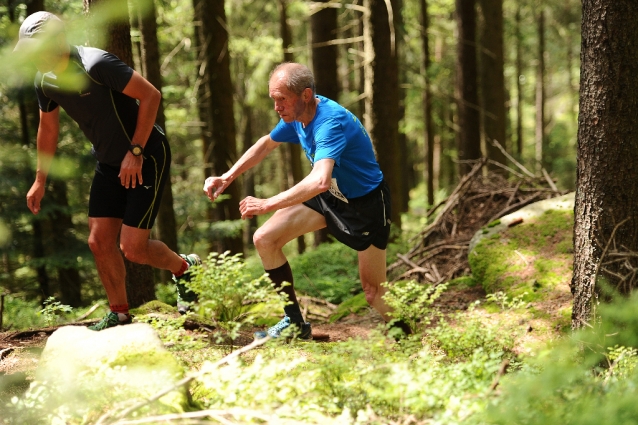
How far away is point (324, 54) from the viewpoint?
11.2 meters

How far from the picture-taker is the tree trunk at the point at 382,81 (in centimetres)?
934

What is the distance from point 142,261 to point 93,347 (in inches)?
67.2

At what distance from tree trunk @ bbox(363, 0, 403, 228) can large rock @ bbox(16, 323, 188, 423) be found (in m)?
6.89

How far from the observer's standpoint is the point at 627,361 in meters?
3.58

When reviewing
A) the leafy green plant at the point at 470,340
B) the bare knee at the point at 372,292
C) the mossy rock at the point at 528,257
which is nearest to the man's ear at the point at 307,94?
the bare knee at the point at 372,292

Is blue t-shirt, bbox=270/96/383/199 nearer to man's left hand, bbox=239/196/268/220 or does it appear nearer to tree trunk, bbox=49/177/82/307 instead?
man's left hand, bbox=239/196/268/220

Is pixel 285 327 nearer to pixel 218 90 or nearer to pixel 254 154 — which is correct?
pixel 254 154

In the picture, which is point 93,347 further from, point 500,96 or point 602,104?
point 500,96

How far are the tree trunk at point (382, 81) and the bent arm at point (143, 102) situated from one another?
18.4ft

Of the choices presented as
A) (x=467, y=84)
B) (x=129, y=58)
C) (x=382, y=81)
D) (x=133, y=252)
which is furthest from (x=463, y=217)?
(x=467, y=84)

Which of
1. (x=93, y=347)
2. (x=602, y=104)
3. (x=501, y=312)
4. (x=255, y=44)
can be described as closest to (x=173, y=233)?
(x=501, y=312)

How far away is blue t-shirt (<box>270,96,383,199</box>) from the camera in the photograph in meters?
4.38

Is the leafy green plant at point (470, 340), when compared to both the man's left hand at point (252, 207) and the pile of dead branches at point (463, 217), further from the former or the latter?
the pile of dead branches at point (463, 217)

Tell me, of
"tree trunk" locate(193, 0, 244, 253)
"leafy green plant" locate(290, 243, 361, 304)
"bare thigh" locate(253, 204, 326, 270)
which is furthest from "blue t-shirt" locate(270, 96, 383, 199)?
"tree trunk" locate(193, 0, 244, 253)
